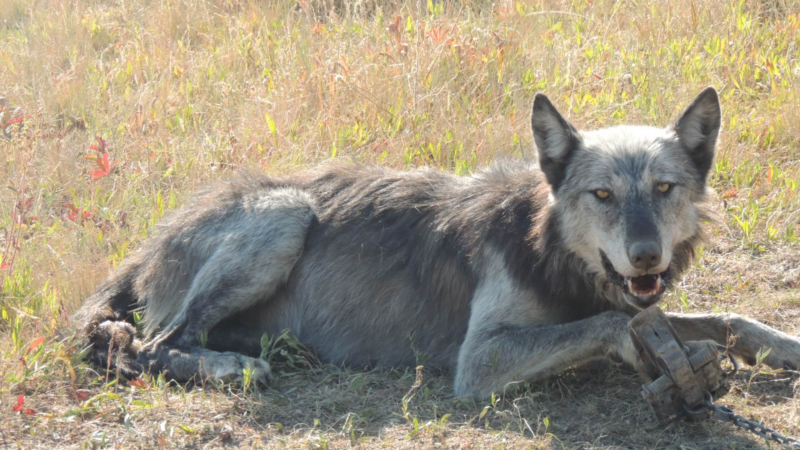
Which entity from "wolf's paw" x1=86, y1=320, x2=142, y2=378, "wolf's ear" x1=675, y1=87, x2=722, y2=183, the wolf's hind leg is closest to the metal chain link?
"wolf's ear" x1=675, y1=87, x2=722, y2=183

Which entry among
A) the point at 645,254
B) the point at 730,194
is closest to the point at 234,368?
the point at 645,254

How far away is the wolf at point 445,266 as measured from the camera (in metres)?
4.35

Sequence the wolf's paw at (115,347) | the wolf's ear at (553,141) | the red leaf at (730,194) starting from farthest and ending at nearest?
the red leaf at (730,194) → the wolf's paw at (115,347) → the wolf's ear at (553,141)

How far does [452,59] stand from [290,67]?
160 cm

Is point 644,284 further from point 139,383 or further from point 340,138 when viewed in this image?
point 340,138

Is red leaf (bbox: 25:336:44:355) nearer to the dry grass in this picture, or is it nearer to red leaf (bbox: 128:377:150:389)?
the dry grass

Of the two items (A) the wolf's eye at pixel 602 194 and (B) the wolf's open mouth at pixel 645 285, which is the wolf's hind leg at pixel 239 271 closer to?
(A) the wolf's eye at pixel 602 194

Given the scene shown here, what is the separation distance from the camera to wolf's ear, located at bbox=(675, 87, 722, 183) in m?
4.56

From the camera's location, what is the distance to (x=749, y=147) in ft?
22.6

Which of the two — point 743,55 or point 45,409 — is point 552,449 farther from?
point 743,55

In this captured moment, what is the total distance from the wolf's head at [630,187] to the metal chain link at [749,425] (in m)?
0.60

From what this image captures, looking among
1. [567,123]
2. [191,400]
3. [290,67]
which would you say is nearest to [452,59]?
[290,67]

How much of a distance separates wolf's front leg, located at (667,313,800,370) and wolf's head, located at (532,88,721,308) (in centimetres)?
30

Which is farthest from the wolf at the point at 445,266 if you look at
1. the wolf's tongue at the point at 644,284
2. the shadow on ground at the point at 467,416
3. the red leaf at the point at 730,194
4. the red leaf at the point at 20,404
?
the red leaf at the point at 730,194
